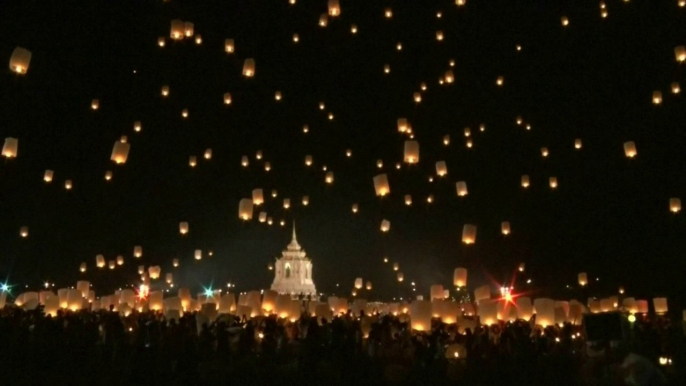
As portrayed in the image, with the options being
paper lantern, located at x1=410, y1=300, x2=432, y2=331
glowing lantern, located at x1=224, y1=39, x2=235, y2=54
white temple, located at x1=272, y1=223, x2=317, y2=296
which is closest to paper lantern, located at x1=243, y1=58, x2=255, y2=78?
glowing lantern, located at x1=224, y1=39, x2=235, y2=54

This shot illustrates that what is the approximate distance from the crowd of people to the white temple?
43116 millimetres

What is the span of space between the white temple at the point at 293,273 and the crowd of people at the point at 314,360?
4312 cm

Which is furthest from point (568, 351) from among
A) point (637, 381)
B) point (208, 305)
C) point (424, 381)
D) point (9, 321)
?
point (208, 305)

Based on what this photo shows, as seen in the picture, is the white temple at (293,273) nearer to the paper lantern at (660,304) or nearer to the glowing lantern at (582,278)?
the glowing lantern at (582,278)

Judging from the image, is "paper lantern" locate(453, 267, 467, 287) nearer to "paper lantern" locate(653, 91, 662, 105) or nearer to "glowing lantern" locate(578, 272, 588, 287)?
"glowing lantern" locate(578, 272, 588, 287)

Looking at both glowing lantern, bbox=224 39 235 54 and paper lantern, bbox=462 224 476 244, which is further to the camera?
paper lantern, bbox=462 224 476 244

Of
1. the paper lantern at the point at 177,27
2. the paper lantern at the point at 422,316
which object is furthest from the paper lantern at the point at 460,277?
the paper lantern at the point at 177,27

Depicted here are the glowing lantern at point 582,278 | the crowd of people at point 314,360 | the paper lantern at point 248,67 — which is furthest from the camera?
the glowing lantern at point 582,278

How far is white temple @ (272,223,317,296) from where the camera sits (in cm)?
5369

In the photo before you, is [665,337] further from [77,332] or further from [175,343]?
[77,332]

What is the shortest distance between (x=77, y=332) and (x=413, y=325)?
7159 millimetres

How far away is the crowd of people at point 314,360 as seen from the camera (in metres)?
8.74

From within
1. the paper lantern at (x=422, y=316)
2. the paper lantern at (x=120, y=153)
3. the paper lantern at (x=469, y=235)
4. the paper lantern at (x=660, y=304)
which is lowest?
the paper lantern at (x=422, y=316)

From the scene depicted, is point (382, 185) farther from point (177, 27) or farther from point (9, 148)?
point (9, 148)
